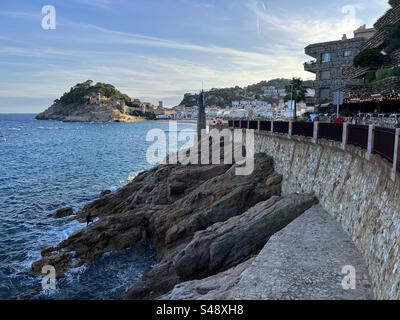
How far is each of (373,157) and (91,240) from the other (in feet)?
53.5

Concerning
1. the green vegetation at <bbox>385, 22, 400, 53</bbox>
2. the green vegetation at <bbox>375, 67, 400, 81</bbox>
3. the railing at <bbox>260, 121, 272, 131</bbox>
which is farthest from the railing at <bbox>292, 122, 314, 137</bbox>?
the green vegetation at <bbox>385, 22, 400, 53</bbox>

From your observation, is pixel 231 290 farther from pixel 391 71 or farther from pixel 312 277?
pixel 391 71

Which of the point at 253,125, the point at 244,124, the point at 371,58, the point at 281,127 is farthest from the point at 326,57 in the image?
the point at 281,127

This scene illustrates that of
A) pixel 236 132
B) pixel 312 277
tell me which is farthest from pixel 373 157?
pixel 236 132

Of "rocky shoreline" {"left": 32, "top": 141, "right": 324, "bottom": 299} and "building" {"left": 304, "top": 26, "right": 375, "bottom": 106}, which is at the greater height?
"building" {"left": 304, "top": 26, "right": 375, "bottom": 106}

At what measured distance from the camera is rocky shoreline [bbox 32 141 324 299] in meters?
14.0

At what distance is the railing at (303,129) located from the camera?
19.0 m

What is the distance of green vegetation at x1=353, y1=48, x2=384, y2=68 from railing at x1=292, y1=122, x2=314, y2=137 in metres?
22.5

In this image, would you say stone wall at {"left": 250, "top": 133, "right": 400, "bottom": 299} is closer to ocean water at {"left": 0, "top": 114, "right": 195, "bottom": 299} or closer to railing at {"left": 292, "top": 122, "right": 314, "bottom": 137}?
railing at {"left": 292, "top": 122, "right": 314, "bottom": 137}

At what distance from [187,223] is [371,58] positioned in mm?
30561

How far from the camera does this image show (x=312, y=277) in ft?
32.3

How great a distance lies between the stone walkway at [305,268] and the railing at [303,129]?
662 centimetres

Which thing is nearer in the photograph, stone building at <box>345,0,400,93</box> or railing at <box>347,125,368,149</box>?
railing at <box>347,125,368,149</box>

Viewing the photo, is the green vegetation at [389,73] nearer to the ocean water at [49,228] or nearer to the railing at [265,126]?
the railing at [265,126]
